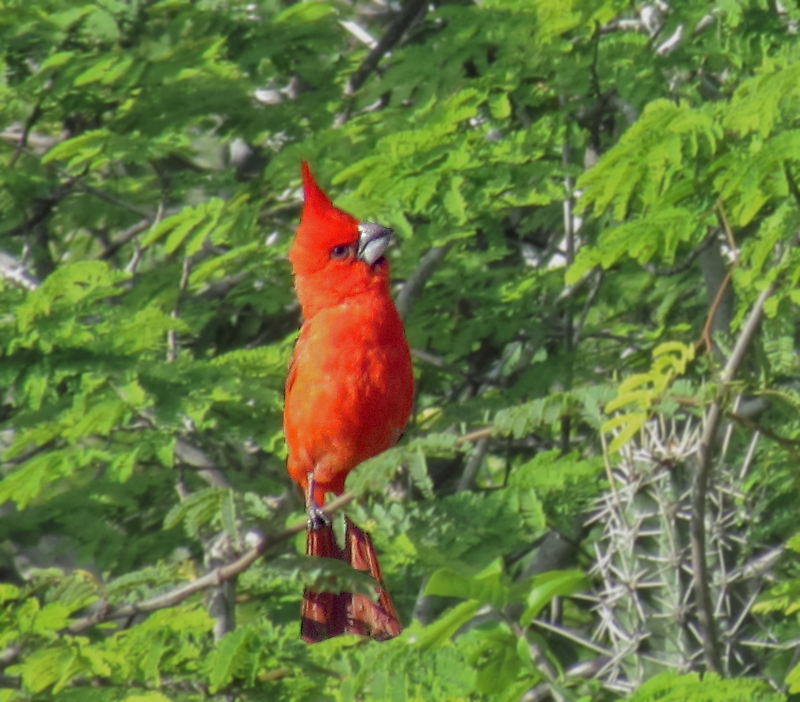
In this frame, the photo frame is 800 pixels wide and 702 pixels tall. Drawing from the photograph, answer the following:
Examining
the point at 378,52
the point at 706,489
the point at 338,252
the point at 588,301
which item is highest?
the point at 338,252

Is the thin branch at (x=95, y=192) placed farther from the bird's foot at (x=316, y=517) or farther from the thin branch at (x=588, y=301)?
the bird's foot at (x=316, y=517)

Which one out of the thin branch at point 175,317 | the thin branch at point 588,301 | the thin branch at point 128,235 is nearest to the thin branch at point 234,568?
the thin branch at point 175,317

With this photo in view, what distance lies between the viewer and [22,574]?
7.13m

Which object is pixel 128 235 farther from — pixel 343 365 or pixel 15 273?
pixel 343 365

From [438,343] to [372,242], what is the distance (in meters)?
3.75

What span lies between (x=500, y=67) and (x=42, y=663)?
312 centimetres

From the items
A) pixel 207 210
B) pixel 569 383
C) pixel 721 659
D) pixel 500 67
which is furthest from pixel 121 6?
pixel 721 659

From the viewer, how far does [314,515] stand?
2611mm

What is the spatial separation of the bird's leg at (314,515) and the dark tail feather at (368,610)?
0.09 metres

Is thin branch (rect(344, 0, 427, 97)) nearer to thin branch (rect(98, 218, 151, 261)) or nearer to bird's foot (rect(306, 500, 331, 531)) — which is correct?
thin branch (rect(98, 218, 151, 261))

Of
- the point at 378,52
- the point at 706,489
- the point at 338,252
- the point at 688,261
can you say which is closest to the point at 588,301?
the point at 688,261

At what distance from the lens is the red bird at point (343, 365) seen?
2588 mm

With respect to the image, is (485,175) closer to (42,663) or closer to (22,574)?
(42,663)

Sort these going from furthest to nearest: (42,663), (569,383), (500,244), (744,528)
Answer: (500,244), (569,383), (744,528), (42,663)
